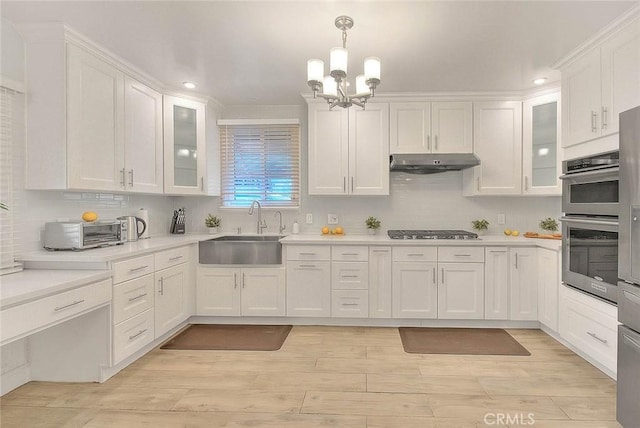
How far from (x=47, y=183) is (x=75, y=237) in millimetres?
413

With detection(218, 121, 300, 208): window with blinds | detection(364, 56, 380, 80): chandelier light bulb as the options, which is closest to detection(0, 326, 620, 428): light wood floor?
detection(218, 121, 300, 208): window with blinds

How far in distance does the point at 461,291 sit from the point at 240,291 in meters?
2.19

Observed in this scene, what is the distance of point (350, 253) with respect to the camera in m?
3.56

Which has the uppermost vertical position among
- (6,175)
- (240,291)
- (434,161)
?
(434,161)

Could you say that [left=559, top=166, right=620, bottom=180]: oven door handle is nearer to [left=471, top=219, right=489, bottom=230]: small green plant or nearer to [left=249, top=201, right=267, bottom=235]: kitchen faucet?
[left=471, top=219, right=489, bottom=230]: small green plant

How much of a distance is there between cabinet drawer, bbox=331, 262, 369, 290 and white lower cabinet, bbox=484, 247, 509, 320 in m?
1.16

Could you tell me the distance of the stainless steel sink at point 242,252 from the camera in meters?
3.59

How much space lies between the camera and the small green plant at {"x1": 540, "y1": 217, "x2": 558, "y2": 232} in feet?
12.6

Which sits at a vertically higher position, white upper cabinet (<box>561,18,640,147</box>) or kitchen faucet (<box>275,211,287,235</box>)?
white upper cabinet (<box>561,18,640,147</box>)

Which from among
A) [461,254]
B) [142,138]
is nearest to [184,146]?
[142,138]

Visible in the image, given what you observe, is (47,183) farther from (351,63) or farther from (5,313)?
(351,63)

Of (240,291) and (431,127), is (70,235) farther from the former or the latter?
(431,127)

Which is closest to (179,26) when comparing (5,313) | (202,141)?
(202,141)

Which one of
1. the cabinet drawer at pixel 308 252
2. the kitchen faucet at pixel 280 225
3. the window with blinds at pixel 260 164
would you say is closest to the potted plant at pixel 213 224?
the window with blinds at pixel 260 164
